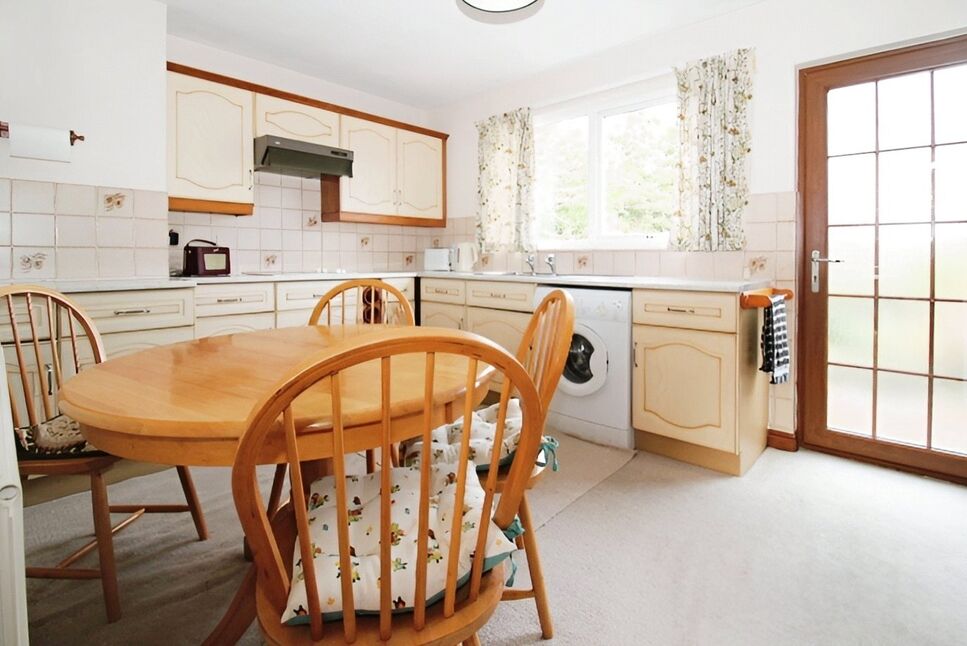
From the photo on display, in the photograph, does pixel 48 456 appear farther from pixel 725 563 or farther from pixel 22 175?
pixel 725 563

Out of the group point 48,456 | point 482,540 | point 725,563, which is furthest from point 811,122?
point 48,456

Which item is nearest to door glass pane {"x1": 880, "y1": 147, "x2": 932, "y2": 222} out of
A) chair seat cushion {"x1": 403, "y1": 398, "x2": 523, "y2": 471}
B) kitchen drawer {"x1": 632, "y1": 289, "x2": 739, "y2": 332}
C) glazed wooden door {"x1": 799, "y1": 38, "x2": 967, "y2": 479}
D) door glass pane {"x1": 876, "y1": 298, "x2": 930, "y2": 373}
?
glazed wooden door {"x1": 799, "y1": 38, "x2": 967, "y2": 479}

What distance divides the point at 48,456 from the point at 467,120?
12.3 ft

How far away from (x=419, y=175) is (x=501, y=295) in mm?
1531

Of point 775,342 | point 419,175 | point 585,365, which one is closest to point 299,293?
point 419,175

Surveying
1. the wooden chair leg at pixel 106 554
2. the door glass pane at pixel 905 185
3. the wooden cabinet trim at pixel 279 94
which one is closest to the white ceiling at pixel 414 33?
the wooden cabinet trim at pixel 279 94

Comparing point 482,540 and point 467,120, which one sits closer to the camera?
point 482,540

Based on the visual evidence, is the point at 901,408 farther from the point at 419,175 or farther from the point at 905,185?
the point at 419,175

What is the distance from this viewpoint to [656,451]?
108 inches

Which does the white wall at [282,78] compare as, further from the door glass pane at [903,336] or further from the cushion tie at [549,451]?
the door glass pane at [903,336]

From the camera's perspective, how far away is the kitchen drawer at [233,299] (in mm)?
2887

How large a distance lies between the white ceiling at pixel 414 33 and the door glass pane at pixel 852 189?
1035 mm

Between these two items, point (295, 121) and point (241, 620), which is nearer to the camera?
point (241, 620)

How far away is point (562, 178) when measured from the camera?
387 centimetres
